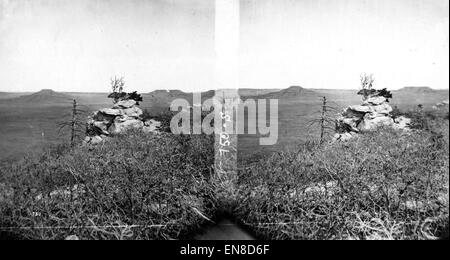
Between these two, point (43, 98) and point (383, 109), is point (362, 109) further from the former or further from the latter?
point (43, 98)

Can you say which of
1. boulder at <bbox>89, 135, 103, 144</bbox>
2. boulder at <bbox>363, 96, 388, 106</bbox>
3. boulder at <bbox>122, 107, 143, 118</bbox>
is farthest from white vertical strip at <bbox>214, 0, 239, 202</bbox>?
boulder at <bbox>363, 96, 388, 106</bbox>

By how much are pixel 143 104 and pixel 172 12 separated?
106 centimetres

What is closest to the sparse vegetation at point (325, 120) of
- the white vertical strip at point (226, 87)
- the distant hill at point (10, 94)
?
the white vertical strip at point (226, 87)

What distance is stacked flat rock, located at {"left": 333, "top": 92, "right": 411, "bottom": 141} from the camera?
4.15 m

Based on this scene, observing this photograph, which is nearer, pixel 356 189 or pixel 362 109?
pixel 356 189

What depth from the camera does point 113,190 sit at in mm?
3699

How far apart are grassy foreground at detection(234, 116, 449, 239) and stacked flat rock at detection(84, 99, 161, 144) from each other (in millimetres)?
1232

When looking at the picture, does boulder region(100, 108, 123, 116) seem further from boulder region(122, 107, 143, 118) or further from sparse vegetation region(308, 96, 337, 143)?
sparse vegetation region(308, 96, 337, 143)

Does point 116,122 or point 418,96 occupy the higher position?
point 418,96

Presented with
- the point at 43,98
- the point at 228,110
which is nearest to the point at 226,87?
the point at 228,110

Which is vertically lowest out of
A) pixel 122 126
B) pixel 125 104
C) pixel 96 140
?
pixel 96 140

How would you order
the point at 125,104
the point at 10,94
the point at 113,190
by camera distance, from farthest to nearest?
the point at 125,104
the point at 10,94
the point at 113,190

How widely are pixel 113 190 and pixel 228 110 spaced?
1490 millimetres

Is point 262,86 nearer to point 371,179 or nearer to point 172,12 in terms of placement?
point 172,12
